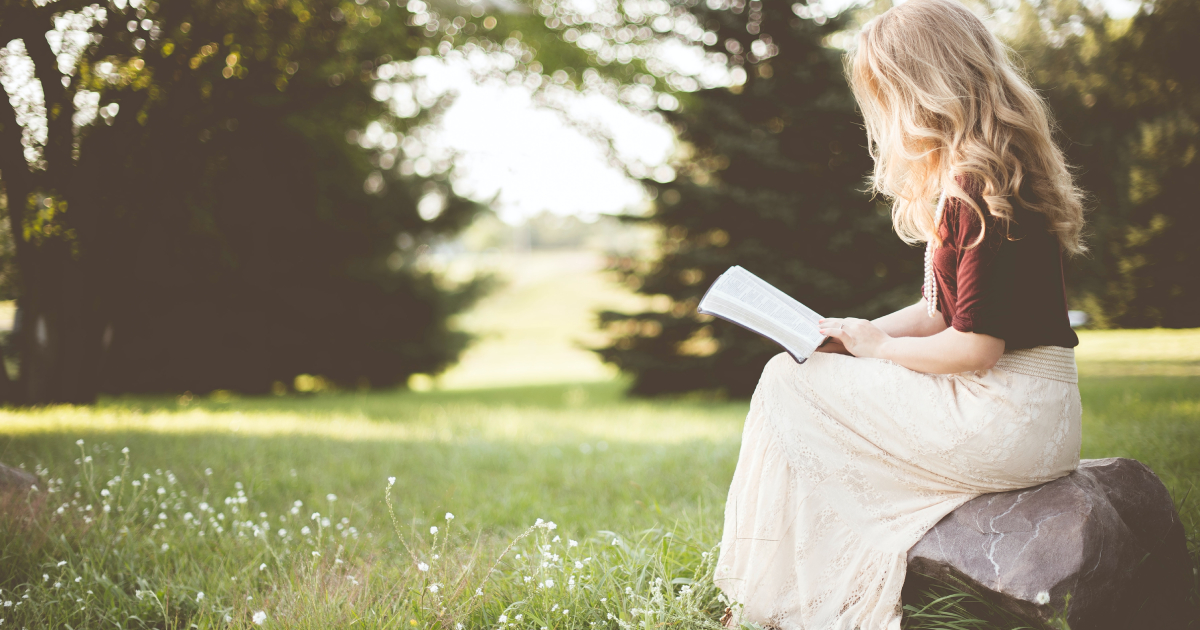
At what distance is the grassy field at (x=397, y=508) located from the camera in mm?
2338

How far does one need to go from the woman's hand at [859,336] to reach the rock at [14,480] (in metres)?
3.60

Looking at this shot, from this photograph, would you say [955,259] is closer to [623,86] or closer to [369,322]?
[623,86]

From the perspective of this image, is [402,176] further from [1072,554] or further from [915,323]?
[1072,554]

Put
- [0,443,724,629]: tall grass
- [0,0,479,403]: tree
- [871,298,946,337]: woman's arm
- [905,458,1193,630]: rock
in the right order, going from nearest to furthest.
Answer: [905,458,1193,630]: rock → [0,443,724,629]: tall grass → [871,298,946,337]: woman's arm → [0,0,479,403]: tree

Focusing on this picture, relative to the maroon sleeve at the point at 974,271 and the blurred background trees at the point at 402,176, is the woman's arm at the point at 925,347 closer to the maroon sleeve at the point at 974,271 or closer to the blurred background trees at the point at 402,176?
the maroon sleeve at the point at 974,271

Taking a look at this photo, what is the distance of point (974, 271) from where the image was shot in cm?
190

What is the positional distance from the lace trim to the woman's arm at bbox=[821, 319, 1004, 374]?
0.07 metres

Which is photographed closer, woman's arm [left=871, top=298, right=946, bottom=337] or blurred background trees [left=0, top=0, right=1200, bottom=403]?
woman's arm [left=871, top=298, right=946, bottom=337]

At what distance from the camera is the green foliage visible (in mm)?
5031

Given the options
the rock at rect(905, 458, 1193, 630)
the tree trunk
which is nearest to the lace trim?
the rock at rect(905, 458, 1193, 630)

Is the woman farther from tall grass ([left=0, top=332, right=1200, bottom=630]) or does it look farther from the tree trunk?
the tree trunk

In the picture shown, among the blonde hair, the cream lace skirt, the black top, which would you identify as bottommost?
the cream lace skirt

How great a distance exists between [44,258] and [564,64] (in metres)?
6.93

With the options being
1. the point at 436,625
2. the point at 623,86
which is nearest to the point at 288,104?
the point at 623,86
